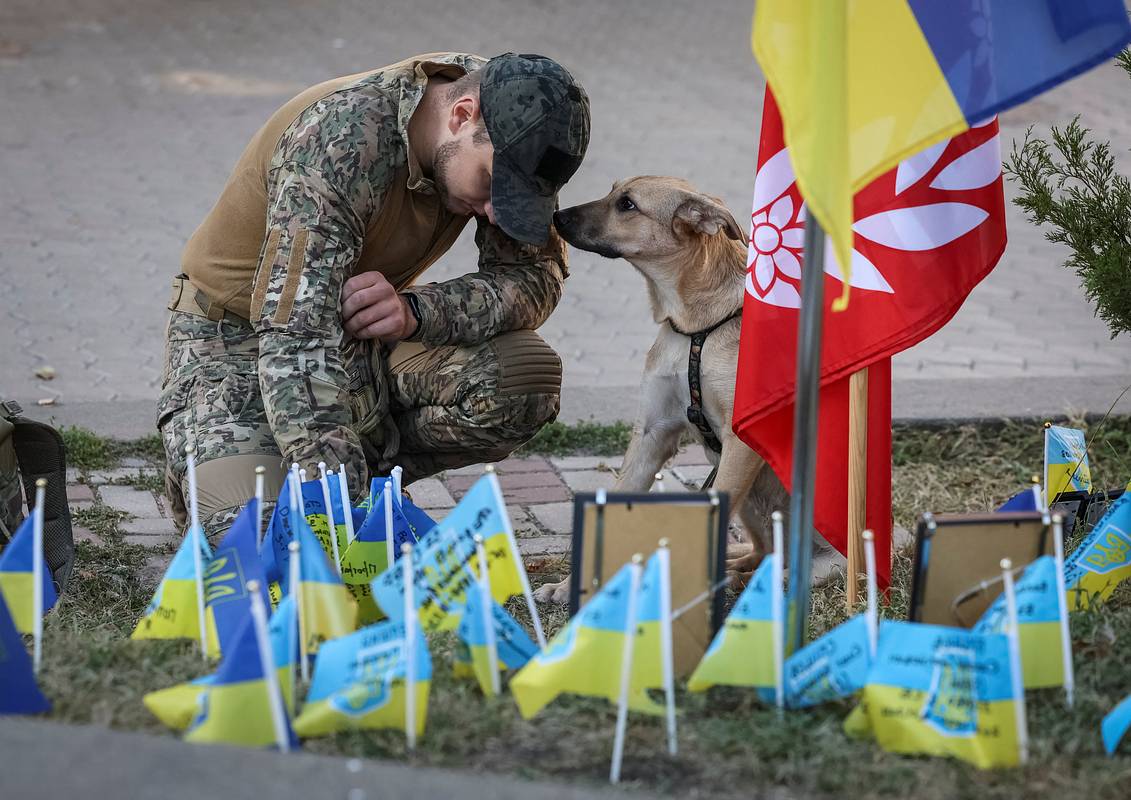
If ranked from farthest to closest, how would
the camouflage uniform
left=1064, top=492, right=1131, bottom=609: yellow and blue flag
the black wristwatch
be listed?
the black wristwatch, the camouflage uniform, left=1064, top=492, right=1131, bottom=609: yellow and blue flag

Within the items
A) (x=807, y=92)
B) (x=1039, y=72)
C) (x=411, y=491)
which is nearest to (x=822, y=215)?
(x=807, y=92)

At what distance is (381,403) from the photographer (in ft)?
13.5

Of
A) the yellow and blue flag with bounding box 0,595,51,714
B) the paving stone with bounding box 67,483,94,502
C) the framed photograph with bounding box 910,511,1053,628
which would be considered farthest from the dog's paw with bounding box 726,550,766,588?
the yellow and blue flag with bounding box 0,595,51,714

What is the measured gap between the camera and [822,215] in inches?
84.6

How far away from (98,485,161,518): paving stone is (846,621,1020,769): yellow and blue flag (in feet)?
9.33

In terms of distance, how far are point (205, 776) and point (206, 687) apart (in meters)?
0.25

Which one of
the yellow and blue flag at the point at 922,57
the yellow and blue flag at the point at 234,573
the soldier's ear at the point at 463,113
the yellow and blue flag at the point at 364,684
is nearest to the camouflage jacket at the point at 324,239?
the soldier's ear at the point at 463,113

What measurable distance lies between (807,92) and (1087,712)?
1208 mm

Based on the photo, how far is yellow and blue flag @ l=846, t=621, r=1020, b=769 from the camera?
2.19 metres

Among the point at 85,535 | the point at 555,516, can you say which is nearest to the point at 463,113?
the point at 555,516

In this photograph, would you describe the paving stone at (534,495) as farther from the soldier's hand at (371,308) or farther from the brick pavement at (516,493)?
the soldier's hand at (371,308)

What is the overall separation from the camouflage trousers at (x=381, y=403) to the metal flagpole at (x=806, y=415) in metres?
1.72

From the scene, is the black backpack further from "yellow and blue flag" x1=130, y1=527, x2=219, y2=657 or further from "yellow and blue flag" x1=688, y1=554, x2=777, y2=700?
"yellow and blue flag" x1=688, y1=554, x2=777, y2=700

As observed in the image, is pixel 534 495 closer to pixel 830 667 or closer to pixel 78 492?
pixel 78 492
